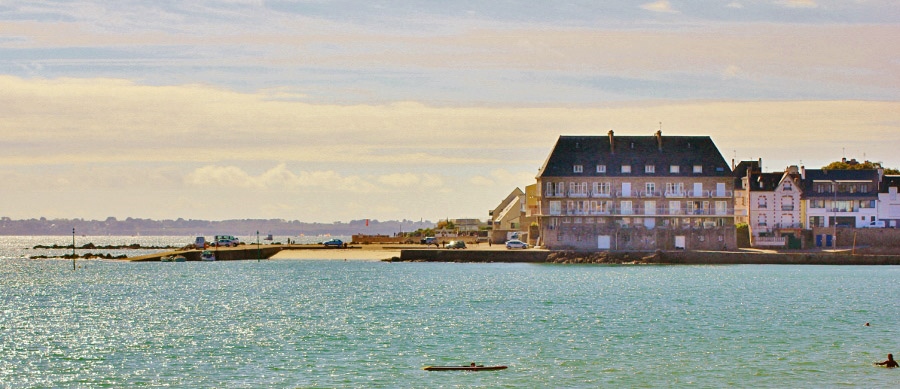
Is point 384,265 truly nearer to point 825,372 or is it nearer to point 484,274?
point 484,274

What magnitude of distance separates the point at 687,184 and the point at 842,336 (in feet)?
223

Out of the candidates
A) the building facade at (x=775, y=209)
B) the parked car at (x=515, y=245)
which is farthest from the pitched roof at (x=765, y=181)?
the parked car at (x=515, y=245)

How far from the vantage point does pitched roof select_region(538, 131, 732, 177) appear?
11738cm

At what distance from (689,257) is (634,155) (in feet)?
44.3

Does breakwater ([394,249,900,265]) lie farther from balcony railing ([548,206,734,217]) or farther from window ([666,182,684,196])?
window ([666,182,684,196])

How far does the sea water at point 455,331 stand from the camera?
3834cm

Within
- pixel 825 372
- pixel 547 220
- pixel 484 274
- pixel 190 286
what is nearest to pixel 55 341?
pixel 825 372

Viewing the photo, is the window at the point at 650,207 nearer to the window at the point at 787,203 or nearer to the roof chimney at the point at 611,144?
the roof chimney at the point at 611,144

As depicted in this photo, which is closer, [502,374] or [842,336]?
[502,374]

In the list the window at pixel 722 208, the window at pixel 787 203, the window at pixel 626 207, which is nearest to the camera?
the window at pixel 722 208

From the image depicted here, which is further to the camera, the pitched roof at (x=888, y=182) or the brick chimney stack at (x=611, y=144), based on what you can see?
the pitched roof at (x=888, y=182)

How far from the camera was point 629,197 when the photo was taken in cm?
11662

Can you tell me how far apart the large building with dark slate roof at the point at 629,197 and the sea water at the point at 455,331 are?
23.6 meters

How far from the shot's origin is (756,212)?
413ft
